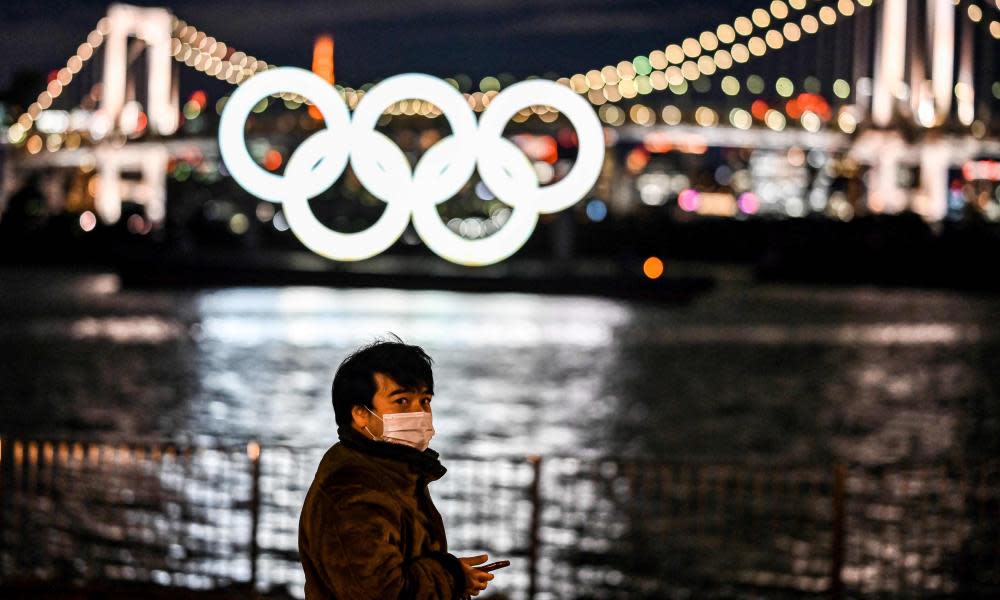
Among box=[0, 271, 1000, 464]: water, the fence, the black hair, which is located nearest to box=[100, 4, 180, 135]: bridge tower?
box=[0, 271, 1000, 464]: water

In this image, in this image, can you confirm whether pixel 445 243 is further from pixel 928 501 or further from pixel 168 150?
pixel 168 150

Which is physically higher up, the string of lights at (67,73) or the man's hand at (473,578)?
the string of lights at (67,73)

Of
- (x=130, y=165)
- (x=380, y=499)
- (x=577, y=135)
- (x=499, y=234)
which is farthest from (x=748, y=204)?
(x=380, y=499)

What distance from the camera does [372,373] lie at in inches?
118

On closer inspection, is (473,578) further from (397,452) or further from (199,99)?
(199,99)

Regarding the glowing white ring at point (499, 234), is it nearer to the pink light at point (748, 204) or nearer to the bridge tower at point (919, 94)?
the bridge tower at point (919, 94)

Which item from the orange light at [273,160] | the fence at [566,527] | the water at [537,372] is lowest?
the fence at [566,527]

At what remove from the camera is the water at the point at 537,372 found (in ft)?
43.0

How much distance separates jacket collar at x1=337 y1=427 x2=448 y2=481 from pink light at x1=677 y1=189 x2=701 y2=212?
10453 centimetres

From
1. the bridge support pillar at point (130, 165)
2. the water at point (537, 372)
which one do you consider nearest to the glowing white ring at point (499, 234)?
the water at point (537, 372)

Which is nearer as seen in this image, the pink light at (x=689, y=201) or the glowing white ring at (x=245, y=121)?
the glowing white ring at (x=245, y=121)

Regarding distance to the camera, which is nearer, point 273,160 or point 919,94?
point 919,94

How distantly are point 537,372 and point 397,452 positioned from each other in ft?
53.0

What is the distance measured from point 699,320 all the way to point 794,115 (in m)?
45.5
